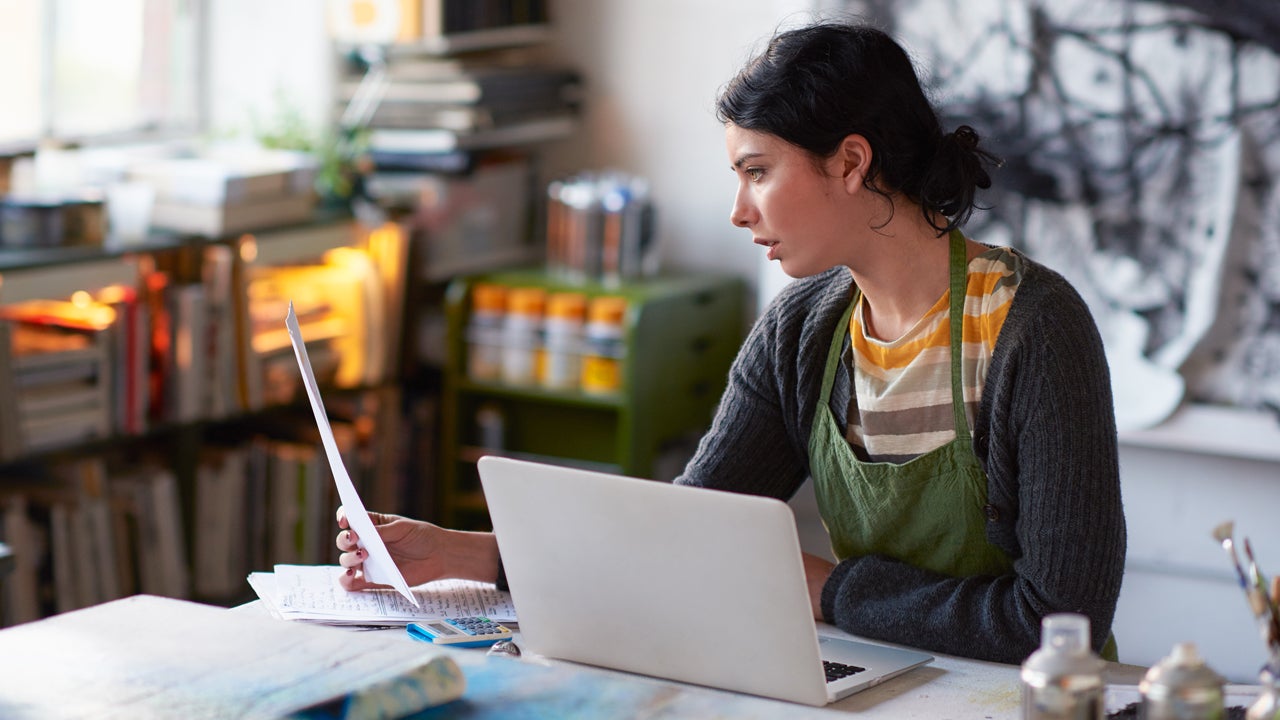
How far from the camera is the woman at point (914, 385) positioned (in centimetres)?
147

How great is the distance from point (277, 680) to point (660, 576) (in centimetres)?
32

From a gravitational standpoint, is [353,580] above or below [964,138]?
below

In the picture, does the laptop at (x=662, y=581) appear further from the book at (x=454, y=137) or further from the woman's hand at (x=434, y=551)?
the book at (x=454, y=137)

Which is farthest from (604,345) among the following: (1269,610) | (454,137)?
(1269,610)

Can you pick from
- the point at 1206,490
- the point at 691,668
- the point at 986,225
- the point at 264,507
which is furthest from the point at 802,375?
the point at 264,507

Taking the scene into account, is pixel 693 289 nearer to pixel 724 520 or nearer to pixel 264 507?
pixel 264 507

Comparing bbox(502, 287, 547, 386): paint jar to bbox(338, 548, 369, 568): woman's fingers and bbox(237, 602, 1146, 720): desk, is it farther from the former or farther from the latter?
bbox(237, 602, 1146, 720): desk

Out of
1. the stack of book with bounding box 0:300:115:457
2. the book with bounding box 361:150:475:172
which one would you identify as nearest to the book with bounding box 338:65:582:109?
the book with bounding box 361:150:475:172

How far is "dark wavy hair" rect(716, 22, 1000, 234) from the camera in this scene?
61.6 inches

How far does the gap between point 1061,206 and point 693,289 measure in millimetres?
856

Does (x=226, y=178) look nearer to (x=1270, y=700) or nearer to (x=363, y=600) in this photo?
(x=363, y=600)

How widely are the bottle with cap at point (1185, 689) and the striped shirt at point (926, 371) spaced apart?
568 mm

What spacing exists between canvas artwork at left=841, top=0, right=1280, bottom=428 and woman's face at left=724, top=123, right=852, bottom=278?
4.72 feet

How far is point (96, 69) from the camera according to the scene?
3350 millimetres
